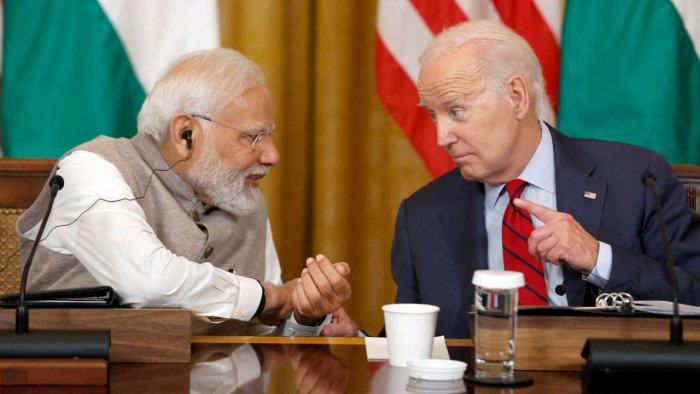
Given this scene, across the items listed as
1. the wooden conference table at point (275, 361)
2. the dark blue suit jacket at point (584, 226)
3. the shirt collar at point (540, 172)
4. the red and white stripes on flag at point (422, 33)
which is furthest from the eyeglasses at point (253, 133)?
the wooden conference table at point (275, 361)

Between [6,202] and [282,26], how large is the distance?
115cm

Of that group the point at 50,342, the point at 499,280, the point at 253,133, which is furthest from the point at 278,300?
the point at 499,280

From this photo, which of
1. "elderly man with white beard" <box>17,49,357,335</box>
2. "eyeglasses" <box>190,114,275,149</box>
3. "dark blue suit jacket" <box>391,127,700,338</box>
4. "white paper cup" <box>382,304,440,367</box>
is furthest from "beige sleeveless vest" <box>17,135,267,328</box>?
"white paper cup" <box>382,304,440,367</box>

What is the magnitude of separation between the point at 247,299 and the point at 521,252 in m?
0.76

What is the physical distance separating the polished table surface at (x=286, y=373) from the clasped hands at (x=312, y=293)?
352 millimetres

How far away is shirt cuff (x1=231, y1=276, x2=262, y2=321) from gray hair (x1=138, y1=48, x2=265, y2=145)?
1.99 ft

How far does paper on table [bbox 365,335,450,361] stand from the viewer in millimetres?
2121

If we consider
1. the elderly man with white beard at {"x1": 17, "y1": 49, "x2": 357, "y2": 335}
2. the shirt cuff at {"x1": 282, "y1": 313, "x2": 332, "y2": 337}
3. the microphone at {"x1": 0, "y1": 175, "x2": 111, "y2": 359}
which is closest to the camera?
the microphone at {"x1": 0, "y1": 175, "x2": 111, "y2": 359}

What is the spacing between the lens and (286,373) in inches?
77.6

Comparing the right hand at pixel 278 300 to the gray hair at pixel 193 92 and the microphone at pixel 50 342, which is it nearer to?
the gray hair at pixel 193 92

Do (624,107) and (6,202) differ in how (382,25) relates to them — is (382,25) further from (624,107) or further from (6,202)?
(6,202)

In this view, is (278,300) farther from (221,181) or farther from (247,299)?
(221,181)

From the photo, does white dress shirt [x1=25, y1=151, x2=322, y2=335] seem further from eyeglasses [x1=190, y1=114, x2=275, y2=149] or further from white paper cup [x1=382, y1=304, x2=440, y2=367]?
white paper cup [x1=382, y1=304, x2=440, y2=367]

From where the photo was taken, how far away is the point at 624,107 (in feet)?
12.6
